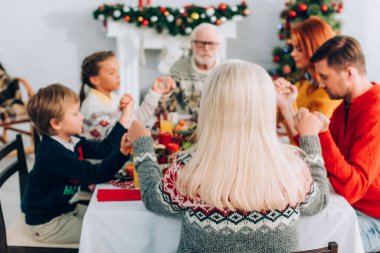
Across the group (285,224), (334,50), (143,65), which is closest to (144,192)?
(285,224)

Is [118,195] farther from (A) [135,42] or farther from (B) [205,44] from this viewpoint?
(A) [135,42]

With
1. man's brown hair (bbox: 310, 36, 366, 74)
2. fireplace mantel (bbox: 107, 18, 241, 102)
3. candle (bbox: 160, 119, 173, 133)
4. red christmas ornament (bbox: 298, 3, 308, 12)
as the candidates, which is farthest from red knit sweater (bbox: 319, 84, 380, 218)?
fireplace mantel (bbox: 107, 18, 241, 102)

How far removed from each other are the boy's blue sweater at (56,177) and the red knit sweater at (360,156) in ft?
2.34

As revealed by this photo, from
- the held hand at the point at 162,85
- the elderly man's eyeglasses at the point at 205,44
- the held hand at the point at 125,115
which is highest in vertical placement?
the elderly man's eyeglasses at the point at 205,44

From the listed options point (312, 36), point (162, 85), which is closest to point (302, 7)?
point (312, 36)

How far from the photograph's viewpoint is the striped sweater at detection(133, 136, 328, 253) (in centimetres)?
120

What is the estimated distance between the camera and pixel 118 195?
1.51 metres

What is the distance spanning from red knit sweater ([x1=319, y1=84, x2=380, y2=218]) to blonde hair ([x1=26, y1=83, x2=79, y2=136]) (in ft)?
3.23

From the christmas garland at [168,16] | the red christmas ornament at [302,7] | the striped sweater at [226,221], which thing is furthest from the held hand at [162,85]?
the red christmas ornament at [302,7]

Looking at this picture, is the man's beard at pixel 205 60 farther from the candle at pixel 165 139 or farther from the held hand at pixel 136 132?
the held hand at pixel 136 132

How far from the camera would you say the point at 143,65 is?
4.85m

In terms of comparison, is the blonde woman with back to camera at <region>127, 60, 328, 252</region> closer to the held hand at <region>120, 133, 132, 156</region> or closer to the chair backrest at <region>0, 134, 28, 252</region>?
the held hand at <region>120, 133, 132, 156</region>

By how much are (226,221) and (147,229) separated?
13.0 inches

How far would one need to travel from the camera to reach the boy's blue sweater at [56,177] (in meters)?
1.60
